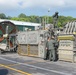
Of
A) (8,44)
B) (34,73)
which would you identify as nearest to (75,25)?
(34,73)

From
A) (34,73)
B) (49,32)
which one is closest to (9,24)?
(49,32)

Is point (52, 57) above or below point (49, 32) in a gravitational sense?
below

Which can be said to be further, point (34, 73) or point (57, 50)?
point (57, 50)

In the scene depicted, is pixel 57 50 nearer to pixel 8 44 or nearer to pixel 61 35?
pixel 61 35

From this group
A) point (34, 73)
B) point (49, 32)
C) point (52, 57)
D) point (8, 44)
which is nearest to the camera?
point (34, 73)

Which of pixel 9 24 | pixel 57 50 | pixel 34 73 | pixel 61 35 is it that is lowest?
pixel 34 73

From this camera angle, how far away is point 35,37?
1594 cm

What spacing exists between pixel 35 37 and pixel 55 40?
246 centimetres

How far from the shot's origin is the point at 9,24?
20906mm

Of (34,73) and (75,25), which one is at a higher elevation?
(75,25)

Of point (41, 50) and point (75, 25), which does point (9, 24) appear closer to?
point (41, 50)

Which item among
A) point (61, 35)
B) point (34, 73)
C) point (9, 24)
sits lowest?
point (34, 73)

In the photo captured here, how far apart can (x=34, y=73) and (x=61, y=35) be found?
178 inches

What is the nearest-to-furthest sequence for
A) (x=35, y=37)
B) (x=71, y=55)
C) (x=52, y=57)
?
(x=71, y=55) → (x=52, y=57) → (x=35, y=37)
